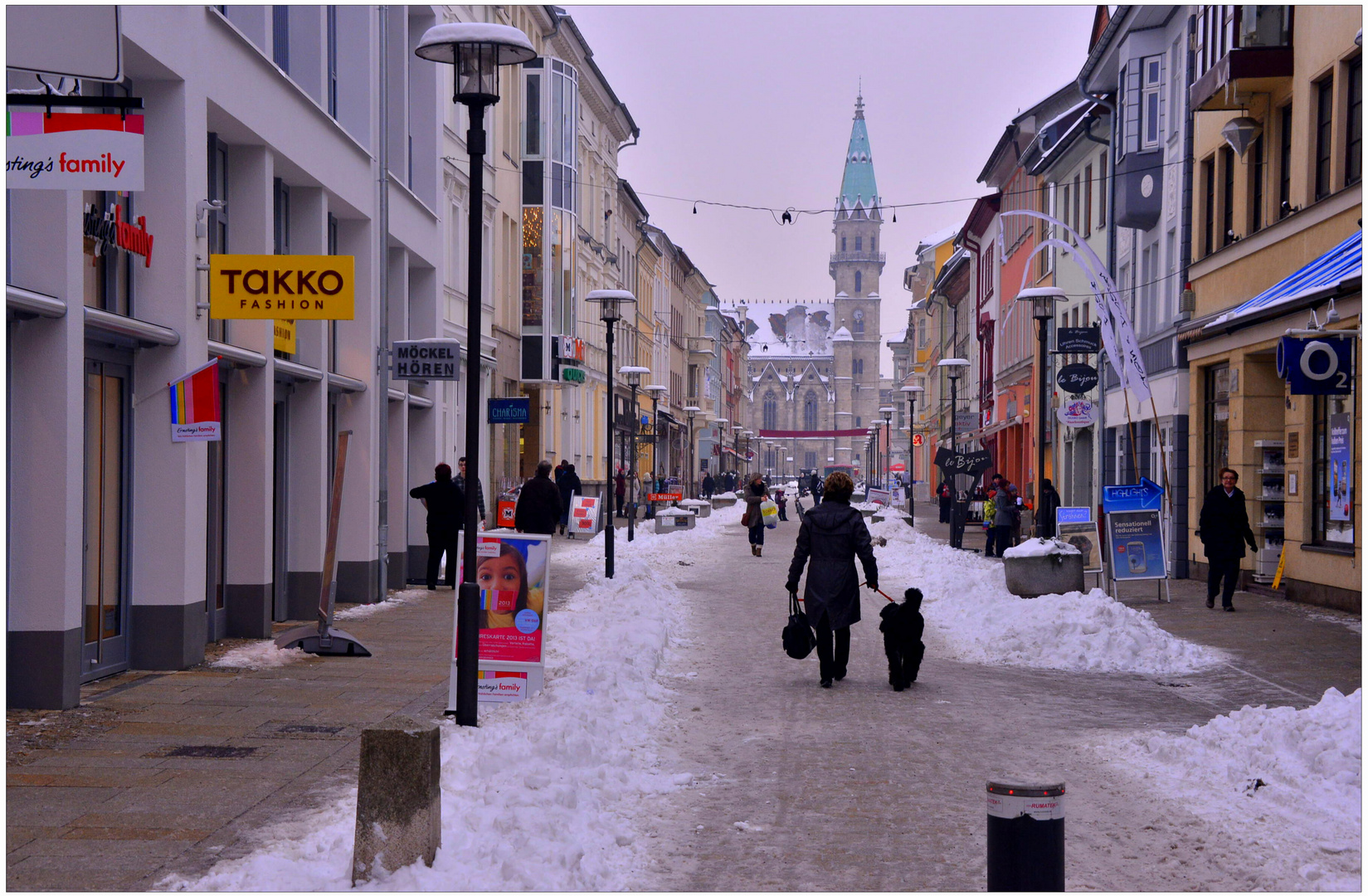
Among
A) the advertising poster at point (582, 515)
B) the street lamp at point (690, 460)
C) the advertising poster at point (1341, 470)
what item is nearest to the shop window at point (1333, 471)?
the advertising poster at point (1341, 470)

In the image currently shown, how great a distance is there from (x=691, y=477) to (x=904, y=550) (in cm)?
6814

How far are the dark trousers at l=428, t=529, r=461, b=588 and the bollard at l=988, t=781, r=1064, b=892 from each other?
573 inches

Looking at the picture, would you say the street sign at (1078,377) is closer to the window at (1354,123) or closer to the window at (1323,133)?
the window at (1323,133)

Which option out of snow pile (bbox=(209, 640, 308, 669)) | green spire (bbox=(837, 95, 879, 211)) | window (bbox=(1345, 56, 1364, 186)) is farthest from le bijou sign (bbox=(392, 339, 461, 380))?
green spire (bbox=(837, 95, 879, 211))

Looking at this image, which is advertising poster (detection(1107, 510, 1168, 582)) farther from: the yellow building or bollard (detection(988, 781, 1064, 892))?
bollard (detection(988, 781, 1064, 892))

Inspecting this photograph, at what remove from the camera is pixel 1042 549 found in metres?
18.5

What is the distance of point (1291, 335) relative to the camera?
14.7 meters

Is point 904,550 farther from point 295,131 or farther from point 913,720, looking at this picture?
point 913,720

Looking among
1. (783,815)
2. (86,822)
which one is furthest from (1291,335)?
(86,822)

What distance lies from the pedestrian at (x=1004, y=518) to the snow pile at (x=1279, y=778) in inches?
827

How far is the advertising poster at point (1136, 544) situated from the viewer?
778 inches

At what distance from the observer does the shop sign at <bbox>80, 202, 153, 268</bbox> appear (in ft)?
36.6

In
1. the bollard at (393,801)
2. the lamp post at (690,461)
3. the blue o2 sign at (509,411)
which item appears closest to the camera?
the bollard at (393,801)

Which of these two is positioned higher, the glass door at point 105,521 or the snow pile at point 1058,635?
the glass door at point 105,521
